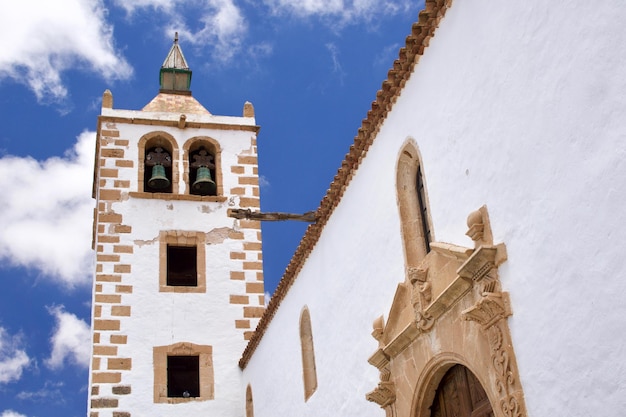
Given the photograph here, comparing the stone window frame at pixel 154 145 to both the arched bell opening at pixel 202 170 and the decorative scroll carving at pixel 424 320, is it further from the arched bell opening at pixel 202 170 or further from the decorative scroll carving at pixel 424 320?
the decorative scroll carving at pixel 424 320

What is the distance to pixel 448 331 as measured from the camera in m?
6.43

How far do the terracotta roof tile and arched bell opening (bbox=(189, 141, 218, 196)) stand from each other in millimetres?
4410

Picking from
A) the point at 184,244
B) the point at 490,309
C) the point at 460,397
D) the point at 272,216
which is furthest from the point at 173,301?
the point at 490,309

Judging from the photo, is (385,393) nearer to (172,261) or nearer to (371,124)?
(371,124)

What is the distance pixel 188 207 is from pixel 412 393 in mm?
9286

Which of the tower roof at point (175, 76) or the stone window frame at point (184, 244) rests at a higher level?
A: the tower roof at point (175, 76)

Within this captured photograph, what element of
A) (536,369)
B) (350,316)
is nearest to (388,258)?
(350,316)

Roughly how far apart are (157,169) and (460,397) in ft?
33.9

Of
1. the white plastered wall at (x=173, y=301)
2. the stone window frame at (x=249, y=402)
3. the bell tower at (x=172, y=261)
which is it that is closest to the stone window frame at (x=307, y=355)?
the stone window frame at (x=249, y=402)

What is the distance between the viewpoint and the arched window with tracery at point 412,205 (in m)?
7.38

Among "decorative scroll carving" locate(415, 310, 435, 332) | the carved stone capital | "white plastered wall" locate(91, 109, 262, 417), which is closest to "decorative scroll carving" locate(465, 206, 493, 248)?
the carved stone capital

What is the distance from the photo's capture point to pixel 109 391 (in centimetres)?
1364

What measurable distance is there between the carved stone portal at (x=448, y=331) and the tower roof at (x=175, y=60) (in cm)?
1280

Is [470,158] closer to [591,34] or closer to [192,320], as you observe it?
[591,34]
